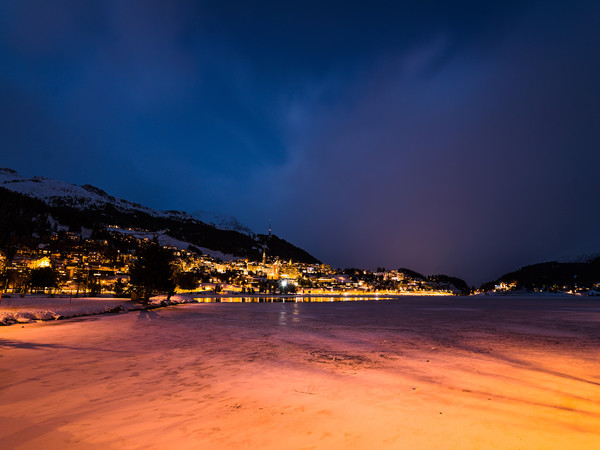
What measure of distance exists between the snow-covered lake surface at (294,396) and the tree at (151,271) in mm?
34486

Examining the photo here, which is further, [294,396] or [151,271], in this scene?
[151,271]

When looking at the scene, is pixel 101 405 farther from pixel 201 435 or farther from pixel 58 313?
pixel 58 313

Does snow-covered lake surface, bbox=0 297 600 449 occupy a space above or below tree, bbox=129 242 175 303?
below

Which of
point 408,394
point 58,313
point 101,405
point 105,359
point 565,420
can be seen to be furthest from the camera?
point 58,313

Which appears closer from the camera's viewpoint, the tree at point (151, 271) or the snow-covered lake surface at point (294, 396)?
the snow-covered lake surface at point (294, 396)

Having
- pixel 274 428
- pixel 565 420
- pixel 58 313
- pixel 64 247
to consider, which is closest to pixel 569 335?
pixel 565 420

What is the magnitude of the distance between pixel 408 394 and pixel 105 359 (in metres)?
9.36

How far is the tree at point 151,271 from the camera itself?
4744 centimetres

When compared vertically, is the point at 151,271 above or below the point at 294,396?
above

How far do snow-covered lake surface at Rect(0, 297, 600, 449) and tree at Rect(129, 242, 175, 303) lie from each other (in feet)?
113

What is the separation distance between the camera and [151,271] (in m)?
47.8

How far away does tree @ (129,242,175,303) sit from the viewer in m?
47.4

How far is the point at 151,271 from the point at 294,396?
45.2 m

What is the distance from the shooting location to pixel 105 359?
11102 millimetres
